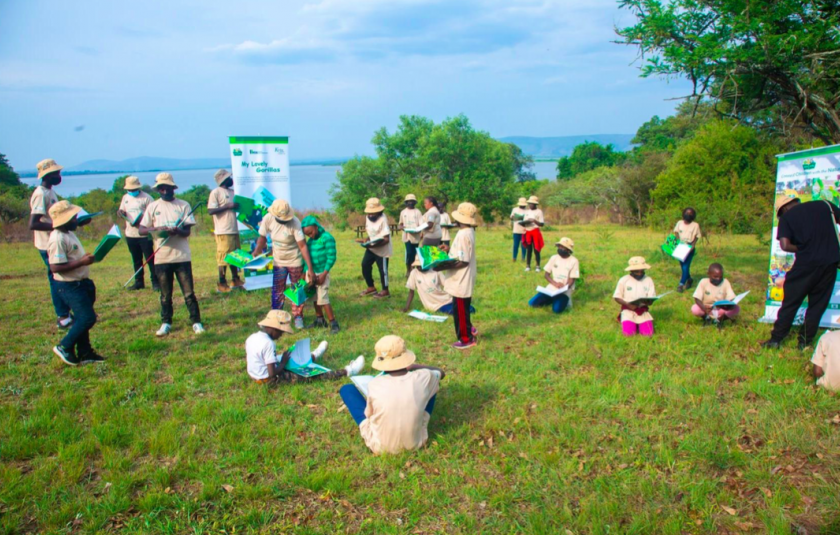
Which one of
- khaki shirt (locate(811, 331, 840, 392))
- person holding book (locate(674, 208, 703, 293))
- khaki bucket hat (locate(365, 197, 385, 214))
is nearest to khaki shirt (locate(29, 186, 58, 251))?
khaki bucket hat (locate(365, 197, 385, 214))

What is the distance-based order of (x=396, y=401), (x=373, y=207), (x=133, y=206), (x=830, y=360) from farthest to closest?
(x=133, y=206) < (x=373, y=207) < (x=830, y=360) < (x=396, y=401)

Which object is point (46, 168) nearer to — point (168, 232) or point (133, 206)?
point (168, 232)

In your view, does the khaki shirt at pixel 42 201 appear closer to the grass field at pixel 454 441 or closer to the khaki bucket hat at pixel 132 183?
the grass field at pixel 454 441

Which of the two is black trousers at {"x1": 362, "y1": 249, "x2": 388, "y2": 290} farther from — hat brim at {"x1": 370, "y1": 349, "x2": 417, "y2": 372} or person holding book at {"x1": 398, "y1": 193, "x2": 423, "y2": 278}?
hat brim at {"x1": 370, "y1": 349, "x2": 417, "y2": 372}

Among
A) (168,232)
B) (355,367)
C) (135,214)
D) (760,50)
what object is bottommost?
(355,367)

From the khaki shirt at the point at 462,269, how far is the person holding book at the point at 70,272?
172 inches

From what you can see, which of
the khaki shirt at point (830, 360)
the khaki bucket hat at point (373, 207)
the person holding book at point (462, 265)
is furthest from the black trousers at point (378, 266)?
the khaki shirt at point (830, 360)

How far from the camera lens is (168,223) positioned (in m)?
7.72

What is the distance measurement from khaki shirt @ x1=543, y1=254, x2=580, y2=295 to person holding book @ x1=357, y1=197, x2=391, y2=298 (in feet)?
10.2

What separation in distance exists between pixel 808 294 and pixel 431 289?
5.36 meters

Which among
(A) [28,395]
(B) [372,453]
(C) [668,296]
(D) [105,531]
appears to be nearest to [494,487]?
(B) [372,453]

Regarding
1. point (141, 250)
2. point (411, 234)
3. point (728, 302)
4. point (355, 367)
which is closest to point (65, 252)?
point (355, 367)

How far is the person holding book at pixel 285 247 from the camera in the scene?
8008 mm

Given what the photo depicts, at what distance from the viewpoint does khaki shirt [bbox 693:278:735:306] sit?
26.0ft
